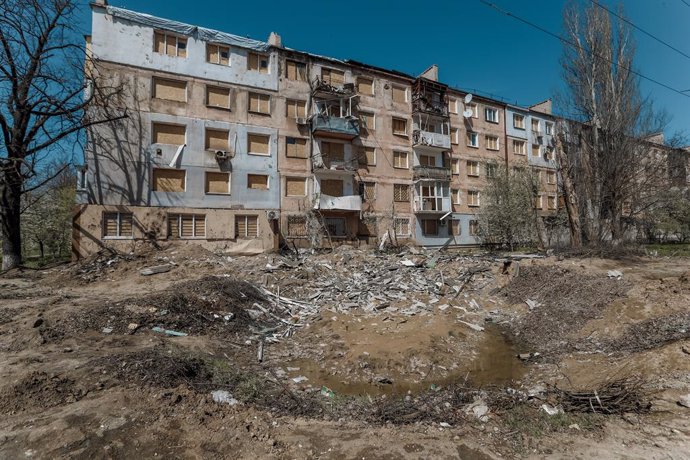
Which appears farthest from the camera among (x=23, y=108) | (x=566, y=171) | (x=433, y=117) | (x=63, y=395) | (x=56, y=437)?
(x=433, y=117)

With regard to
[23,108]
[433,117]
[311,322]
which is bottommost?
[311,322]

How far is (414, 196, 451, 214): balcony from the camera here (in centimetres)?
2939

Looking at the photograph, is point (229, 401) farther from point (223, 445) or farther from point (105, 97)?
point (105, 97)

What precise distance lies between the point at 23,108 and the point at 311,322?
752 inches

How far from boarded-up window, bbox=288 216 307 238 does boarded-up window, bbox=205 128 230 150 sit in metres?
6.85

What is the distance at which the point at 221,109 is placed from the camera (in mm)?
22688

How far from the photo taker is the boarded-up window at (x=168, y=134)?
68.6ft

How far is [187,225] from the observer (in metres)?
21.1

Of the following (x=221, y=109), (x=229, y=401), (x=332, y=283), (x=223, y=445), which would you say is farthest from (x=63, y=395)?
(x=221, y=109)

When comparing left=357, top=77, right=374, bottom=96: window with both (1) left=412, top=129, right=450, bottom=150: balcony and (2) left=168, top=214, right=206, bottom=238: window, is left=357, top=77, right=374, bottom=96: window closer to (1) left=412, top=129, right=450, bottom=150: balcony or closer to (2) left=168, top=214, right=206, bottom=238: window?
(1) left=412, top=129, right=450, bottom=150: balcony

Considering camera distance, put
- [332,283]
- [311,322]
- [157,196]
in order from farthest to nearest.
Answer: [157,196] < [332,283] < [311,322]

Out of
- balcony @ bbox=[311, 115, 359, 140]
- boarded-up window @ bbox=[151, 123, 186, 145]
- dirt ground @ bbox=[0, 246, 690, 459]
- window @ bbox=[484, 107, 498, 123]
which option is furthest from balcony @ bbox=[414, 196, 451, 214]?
boarded-up window @ bbox=[151, 123, 186, 145]

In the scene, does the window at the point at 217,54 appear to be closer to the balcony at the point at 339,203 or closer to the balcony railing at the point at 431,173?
the balcony at the point at 339,203

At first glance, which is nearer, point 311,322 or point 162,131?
point 311,322
